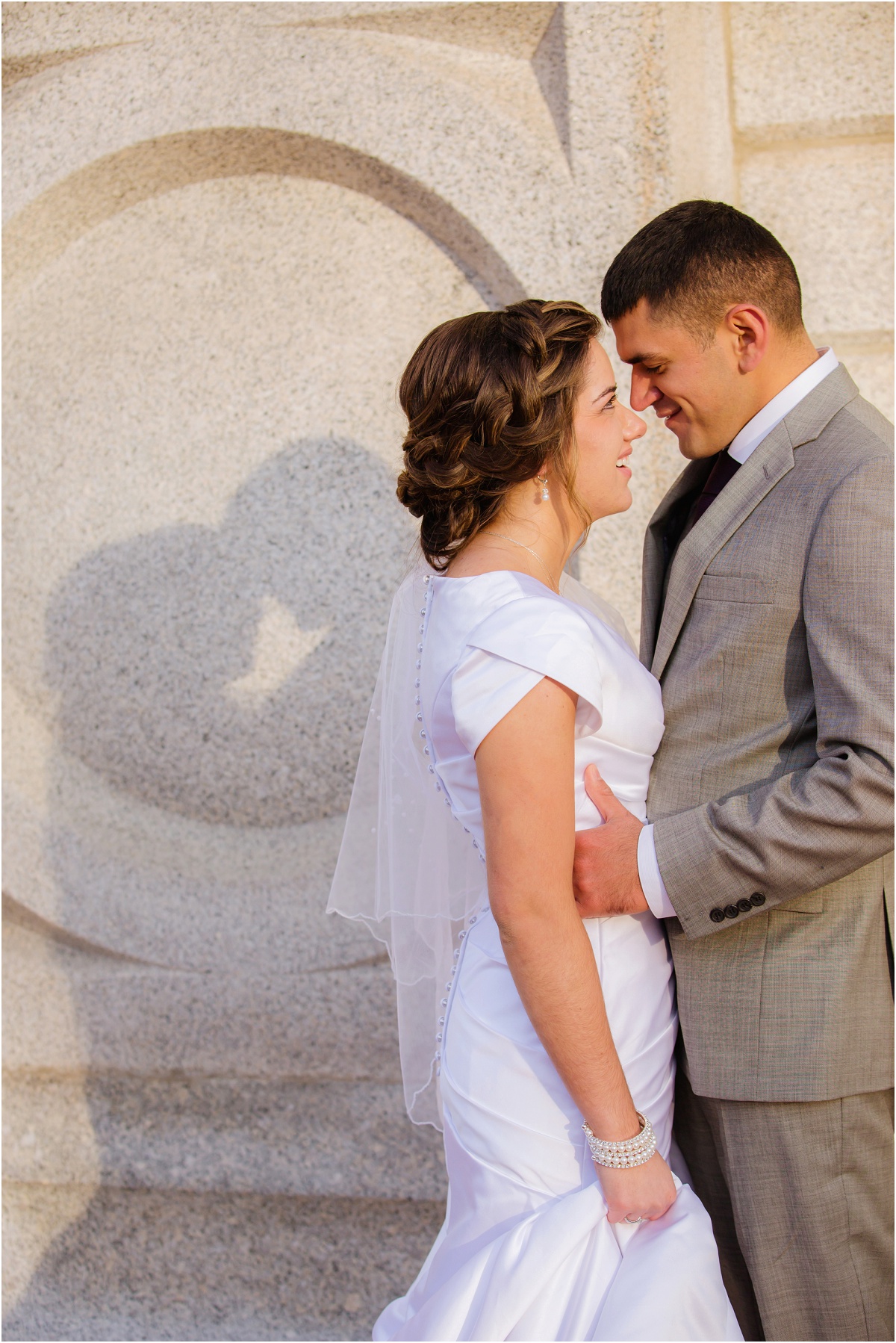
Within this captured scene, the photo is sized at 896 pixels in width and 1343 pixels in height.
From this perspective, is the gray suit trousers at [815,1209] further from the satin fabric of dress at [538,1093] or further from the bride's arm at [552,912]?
the bride's arm at [552,912]

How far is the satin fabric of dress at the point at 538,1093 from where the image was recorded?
1.51 m

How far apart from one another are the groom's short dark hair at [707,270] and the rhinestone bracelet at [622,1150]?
1331 mm

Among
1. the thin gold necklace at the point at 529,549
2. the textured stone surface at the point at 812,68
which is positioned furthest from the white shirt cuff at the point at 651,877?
the textured stone surface at the point at 812,68

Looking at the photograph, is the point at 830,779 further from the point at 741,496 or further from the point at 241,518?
the point at 241,518

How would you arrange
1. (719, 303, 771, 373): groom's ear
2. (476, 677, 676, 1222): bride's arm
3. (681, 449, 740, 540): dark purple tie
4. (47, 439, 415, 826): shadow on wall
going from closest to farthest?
1. (476, 677, 676, 1222): bride's arm
2. (719, 303, 771, 373): groom's ear
3. (681, 449, 740, 540): dark purple tie
4. (47, 439, 415, 826): shadow on wall

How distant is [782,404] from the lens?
6.10 ft

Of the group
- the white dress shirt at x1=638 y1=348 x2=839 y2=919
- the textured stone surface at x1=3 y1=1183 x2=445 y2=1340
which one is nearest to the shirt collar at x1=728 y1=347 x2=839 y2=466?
the white dress shirt at x1=638 y1=348 x2=839 y2=919

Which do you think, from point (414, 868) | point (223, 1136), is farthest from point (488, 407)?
point (223, 1136)

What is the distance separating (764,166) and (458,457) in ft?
5.37

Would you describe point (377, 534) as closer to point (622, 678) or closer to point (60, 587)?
point (60, 587)

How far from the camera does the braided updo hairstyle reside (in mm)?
1695

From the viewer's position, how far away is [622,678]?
171cm

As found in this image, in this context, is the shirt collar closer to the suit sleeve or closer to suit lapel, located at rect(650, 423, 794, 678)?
suit lapel, located at rect(650, 423, 794, 678)

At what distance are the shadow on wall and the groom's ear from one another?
4.06 ft
